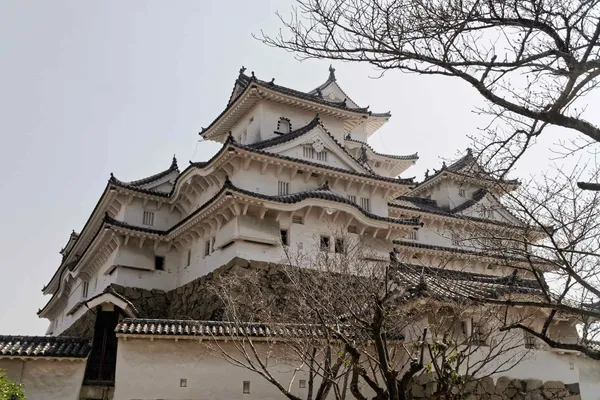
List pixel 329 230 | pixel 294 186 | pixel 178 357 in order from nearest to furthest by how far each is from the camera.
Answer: pixel 178 357 < pixel 329 230 < pixel 294 186

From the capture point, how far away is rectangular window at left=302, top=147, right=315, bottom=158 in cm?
2597

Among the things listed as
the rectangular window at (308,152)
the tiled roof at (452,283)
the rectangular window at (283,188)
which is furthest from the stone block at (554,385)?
the rectangular window at (308,152)

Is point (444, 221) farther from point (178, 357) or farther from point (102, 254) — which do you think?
point (178, 357)

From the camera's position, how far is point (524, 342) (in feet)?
51.0

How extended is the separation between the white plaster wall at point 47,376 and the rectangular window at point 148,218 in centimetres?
1448

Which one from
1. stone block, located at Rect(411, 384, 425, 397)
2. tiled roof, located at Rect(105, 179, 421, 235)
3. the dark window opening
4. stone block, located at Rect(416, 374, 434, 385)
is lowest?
stone block, located at Rect(411, 384, 425, 397)

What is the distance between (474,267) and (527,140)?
932 inches

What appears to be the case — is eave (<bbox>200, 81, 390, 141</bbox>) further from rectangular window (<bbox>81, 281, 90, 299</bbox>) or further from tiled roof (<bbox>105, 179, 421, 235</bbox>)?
rectangular window (<bbox>81, 281, 90, 299</bbox>)

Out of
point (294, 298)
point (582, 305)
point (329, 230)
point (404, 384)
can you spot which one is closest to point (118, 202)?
point (329, 230)

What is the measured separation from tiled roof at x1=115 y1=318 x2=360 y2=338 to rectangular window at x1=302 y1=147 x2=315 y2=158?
12234 millimetres

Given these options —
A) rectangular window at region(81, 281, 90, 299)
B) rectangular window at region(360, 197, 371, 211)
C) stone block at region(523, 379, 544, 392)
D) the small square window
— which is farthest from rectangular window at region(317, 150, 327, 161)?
rectangular window at region(81, 281, 90, 299)

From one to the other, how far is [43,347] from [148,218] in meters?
14.6

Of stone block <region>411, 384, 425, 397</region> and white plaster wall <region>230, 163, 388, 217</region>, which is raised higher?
white plaster wall <region>230, 163, 388, 217</region>

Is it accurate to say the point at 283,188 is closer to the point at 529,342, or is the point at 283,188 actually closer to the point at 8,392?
the point at 529,342
